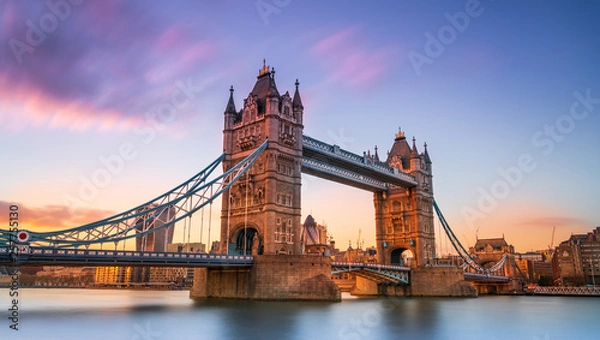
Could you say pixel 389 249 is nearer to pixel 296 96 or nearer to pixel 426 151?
pixel 426 151

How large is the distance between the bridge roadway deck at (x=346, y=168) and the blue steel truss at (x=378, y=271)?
40.1ft

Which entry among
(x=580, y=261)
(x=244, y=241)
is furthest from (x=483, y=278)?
(x=580, y=261)

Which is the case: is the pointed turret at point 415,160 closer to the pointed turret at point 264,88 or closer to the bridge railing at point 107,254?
the pointed turret at point 264,88

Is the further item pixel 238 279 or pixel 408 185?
pixel 408 185

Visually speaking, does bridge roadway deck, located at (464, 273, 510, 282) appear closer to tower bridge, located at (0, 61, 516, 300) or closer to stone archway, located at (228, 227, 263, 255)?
tower bridge, located at (0, 61, 516, 300)

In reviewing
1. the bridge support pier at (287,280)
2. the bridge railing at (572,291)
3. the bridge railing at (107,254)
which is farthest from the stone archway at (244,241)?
the bridge railing at (572,291)

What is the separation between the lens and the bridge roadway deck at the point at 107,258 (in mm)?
31312

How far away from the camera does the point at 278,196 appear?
49.7m

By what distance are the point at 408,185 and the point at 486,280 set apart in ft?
81.0

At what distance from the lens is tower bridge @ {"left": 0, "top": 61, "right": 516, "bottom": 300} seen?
120 feet

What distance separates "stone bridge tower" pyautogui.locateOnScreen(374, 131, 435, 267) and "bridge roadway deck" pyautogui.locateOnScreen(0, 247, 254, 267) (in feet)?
123

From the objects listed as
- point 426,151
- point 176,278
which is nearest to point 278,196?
point 426,151

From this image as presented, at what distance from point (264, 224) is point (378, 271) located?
19411 millimetres

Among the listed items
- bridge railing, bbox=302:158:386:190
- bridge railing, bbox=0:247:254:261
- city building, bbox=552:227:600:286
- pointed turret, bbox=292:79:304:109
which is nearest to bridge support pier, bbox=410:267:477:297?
bridge railing, bbox=302:158:386:190
